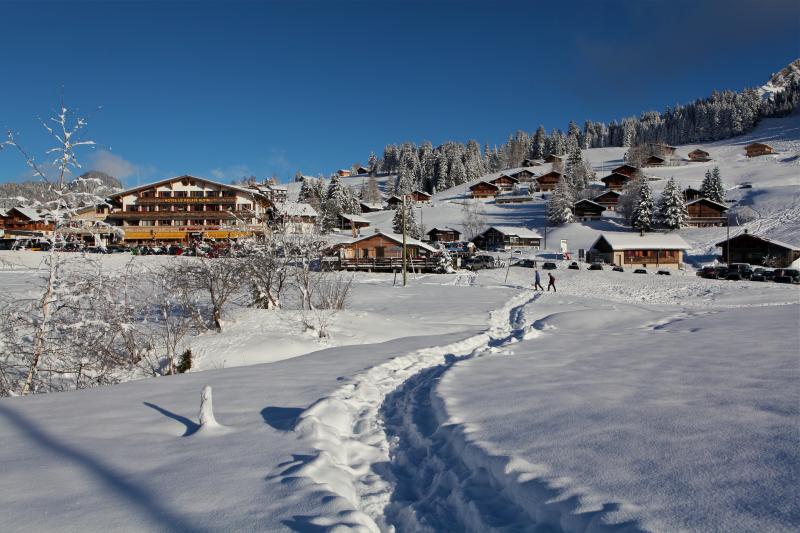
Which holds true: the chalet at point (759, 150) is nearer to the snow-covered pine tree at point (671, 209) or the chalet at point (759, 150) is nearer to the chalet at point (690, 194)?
the chalet at point (690, 194)

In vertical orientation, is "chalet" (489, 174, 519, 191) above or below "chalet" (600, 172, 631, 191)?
above

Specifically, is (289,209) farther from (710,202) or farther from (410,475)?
(710,202)

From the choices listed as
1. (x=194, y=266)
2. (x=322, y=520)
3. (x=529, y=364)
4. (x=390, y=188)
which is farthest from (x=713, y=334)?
(x=390, y=188)

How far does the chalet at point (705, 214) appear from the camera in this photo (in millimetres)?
73438

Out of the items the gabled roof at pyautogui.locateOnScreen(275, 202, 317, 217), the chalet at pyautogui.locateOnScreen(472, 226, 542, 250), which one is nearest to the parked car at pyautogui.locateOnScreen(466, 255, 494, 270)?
the chalet at pyautogui.locateOnScreen(472, 226, 542, 250)

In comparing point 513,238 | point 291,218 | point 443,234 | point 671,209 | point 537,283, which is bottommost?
point 537,283

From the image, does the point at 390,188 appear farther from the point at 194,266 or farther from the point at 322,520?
the point at 322,520

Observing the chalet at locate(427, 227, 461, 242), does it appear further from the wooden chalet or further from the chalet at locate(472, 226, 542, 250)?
the wooden chalet

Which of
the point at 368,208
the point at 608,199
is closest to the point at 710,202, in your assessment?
the point at 608,199

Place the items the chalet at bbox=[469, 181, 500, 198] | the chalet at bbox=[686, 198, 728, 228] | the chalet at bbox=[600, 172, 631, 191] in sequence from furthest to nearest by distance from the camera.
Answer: the chalet at bbox=[469, 181, 500, 198] → the chalet at bbox=[600, 172, 631, 191] → the chalet at bbox=[686, 198, 728, 228]

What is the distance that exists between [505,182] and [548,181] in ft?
37.0

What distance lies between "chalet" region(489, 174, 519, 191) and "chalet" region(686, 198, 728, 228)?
160ft

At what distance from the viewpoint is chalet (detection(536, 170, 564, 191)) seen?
4412 inches

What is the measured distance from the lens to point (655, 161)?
117875 millimetres
